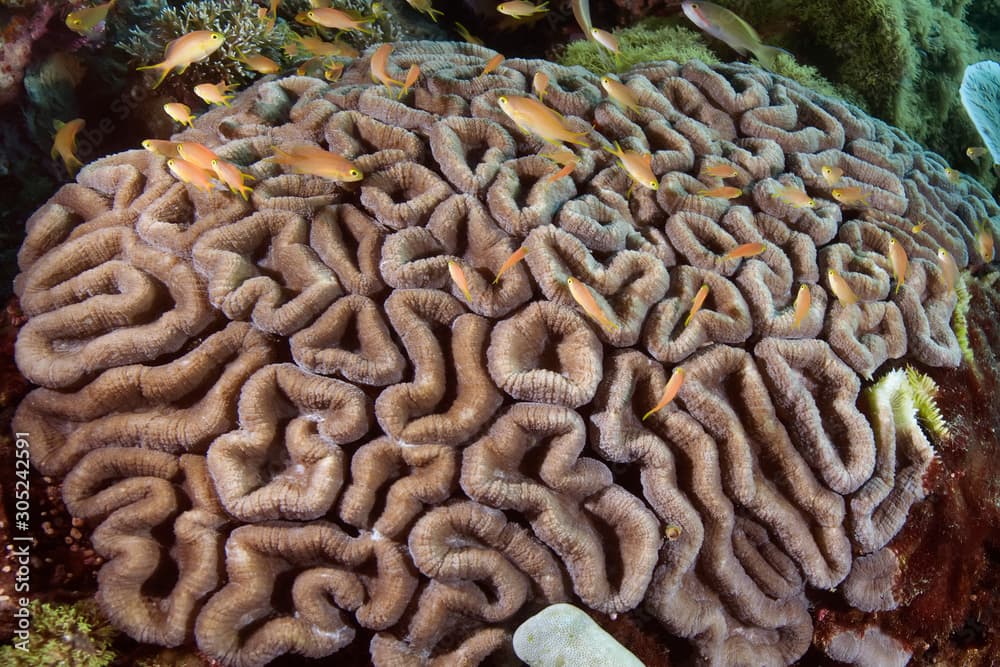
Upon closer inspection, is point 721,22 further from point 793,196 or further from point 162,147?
point 162,147

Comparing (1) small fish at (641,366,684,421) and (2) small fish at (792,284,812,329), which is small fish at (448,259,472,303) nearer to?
(1) small fish at (641,366,684,421)

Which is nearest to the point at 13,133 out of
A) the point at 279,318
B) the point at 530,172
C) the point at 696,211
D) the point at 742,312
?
the point at 279,318

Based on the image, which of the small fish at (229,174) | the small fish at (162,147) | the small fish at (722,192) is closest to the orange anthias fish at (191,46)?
the small fish at (162,147)

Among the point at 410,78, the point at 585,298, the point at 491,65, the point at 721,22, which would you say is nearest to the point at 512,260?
the point at 585,298

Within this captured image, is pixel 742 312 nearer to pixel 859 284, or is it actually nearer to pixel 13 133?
pixel 859 284

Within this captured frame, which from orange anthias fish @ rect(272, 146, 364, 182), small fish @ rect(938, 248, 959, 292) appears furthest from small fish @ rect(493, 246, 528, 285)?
small fish @ rect(938, 248, 959, 292)
